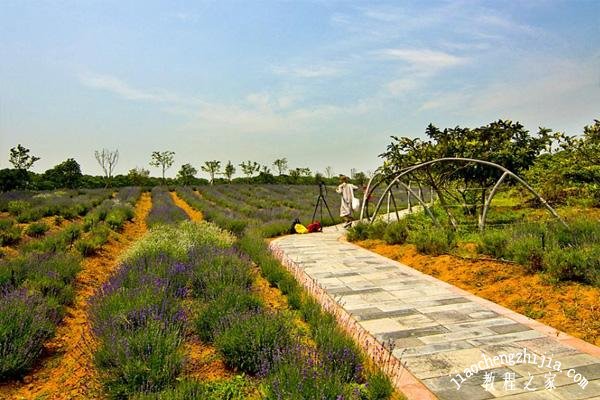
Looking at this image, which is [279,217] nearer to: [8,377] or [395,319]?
[395,319]

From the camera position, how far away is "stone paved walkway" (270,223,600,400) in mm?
2684

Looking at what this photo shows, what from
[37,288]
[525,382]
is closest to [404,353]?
[525,382]

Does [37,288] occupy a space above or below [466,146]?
below

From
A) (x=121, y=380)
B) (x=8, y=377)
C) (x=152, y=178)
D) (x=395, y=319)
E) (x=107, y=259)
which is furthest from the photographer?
(x=152, y=178)

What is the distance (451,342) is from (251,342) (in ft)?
5.87

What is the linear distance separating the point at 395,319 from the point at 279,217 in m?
10.5

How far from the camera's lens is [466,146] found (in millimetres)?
9086

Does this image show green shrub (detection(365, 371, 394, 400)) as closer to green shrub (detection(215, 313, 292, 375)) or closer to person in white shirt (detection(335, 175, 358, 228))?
green shrub (detection(215, 313, 292, 375))

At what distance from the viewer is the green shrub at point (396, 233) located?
8195 millimetres

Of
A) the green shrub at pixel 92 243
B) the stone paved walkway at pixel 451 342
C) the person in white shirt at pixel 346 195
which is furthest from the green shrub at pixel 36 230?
the person in white shirt at pixel 346 195

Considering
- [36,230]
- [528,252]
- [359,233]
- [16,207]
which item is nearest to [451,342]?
[528,252]

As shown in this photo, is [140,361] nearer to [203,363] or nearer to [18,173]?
[203,363]

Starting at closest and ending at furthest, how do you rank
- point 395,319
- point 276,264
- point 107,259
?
point 395,319 → point 276,264 → point 107,259

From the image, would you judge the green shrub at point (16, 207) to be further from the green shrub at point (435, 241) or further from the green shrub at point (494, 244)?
the green shrub at point (494, 244)
